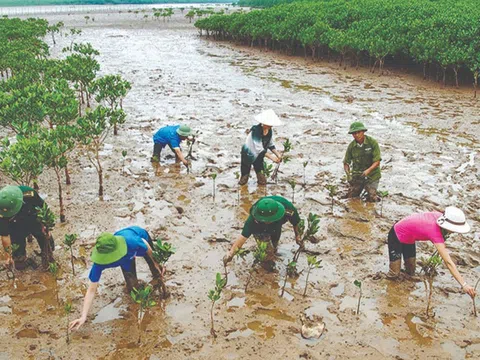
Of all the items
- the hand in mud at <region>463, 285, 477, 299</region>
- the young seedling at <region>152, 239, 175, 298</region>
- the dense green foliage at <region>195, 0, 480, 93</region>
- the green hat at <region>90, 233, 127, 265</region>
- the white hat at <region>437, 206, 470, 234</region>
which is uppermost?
the dense green foliage at <region>195, 0, 480, 93</region>

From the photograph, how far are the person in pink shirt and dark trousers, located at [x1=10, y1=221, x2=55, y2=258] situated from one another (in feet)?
14.1

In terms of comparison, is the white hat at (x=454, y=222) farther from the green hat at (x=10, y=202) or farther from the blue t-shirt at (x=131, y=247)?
the green hat at (x=10, y=202)

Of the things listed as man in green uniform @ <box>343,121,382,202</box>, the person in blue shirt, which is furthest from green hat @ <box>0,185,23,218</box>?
man in green uniform @ <box>343,121,382,202</box>

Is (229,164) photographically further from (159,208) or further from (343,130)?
(343,130)

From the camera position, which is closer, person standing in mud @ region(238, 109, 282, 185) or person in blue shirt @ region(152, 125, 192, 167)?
person standing in mud @ region(238, 109, 282, 185)

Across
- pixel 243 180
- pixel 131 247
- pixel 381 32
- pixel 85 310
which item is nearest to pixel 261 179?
pixel 243 180

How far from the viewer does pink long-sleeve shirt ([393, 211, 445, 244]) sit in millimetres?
4699

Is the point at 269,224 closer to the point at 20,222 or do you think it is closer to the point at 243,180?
the point at 243,180

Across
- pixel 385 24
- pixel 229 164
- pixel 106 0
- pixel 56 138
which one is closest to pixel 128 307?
pixel 56 138

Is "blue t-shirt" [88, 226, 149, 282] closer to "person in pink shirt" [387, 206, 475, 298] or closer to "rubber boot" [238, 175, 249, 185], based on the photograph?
"person in pink shirt" [387, 206, 475, 298]

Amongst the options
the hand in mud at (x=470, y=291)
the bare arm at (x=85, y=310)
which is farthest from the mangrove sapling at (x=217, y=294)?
the hand in mud at (x=470, y=291)

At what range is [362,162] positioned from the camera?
23.6 feet

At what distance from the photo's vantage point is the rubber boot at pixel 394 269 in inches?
211

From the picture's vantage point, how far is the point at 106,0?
354ft
